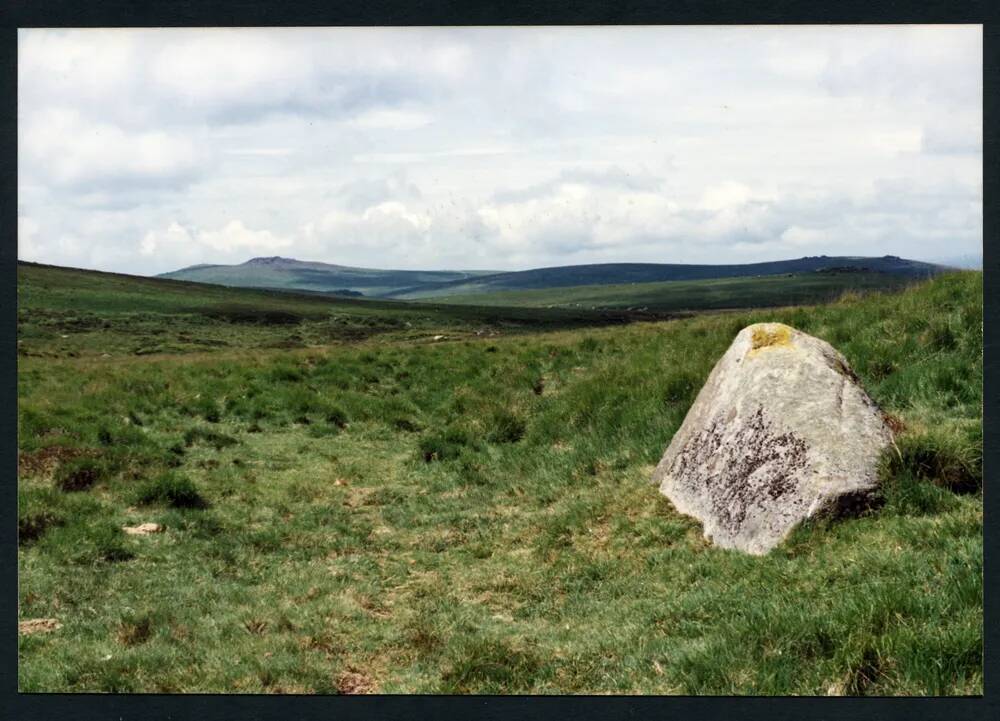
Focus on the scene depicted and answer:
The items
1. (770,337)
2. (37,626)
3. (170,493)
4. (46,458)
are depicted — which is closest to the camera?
(37,626)

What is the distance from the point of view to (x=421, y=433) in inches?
757

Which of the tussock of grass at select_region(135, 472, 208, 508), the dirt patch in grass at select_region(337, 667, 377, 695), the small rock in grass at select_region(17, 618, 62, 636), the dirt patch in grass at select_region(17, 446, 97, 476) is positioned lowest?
the small rock in grass at select_region(17, 618, 62, 636)

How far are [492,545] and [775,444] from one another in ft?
14.2

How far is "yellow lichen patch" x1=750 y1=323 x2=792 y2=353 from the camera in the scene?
33.2 feet

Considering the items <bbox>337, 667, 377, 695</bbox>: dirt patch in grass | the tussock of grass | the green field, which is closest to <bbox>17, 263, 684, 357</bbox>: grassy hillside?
the green field

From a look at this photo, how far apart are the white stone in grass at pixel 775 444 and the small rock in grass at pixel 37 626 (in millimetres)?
7892

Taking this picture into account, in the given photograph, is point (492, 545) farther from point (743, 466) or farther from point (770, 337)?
point (770, 337)

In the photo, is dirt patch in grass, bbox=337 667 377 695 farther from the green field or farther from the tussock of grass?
the tussock of grass

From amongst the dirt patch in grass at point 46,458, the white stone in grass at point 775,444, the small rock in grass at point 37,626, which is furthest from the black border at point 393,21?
the dirt patch in grass at point 46,458

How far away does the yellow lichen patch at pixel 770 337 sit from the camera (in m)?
10.1

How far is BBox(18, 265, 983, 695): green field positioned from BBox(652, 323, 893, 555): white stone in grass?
0.97 feet

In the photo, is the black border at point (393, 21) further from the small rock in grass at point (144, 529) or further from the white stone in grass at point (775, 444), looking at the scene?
the small rock in grass at point (144, 529)

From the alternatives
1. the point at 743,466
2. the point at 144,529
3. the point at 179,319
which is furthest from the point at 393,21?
the point at 179,319

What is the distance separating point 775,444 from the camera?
29.8 ft
